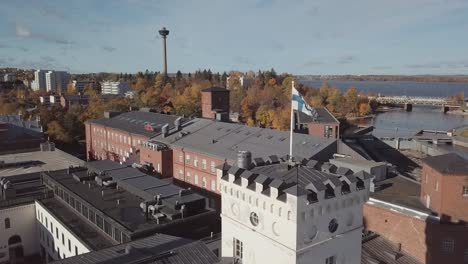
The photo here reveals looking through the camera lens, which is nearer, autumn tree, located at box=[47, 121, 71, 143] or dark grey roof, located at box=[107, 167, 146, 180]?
dark grey roof, located at box=[107, 167, 146, 180]

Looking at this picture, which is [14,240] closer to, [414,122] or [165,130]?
[165,130]

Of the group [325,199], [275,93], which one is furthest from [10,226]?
[275,93]

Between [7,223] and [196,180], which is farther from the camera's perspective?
[196,180]

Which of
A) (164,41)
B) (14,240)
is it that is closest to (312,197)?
(14,240)

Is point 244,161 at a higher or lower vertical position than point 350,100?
higher

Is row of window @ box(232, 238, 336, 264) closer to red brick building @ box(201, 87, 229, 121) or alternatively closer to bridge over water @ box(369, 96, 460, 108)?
red brick building @ box(201, 87, 229, 121)

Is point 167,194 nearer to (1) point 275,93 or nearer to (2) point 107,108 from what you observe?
(2) point 107,108

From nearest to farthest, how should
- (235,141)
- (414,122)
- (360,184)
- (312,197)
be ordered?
1. (312,197)
2. (360,184)
3. (235,141)
4. (414,122)

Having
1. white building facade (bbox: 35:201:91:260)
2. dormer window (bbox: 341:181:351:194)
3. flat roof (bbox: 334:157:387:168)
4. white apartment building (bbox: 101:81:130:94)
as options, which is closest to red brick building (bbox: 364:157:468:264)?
flat roof (bbox: 334:157:387:168)
